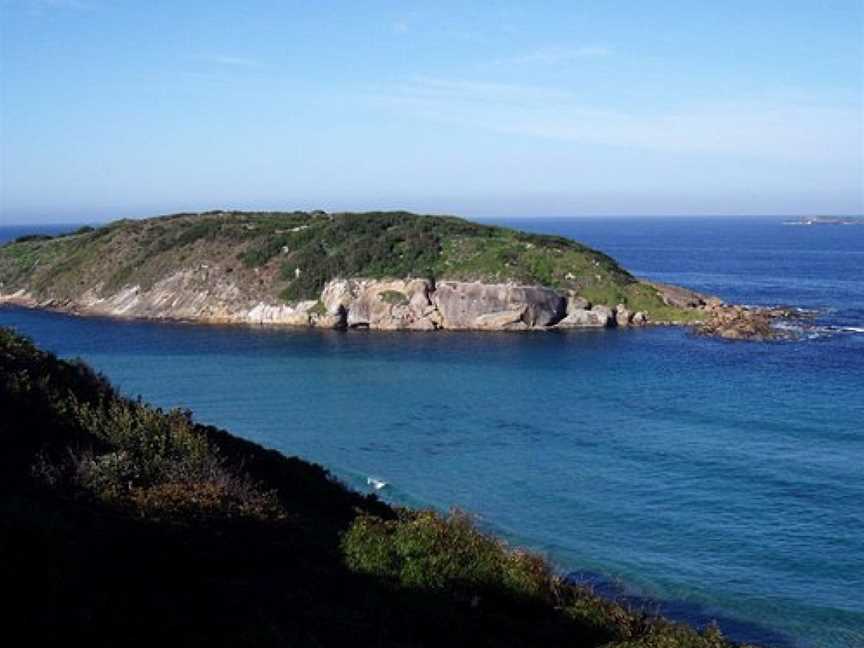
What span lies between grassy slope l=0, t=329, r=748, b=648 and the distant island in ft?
186

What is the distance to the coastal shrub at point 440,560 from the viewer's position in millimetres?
15352

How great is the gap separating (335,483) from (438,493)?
478 inches

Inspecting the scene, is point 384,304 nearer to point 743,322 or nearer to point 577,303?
point 577,303

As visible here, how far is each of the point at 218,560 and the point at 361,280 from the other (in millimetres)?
71396

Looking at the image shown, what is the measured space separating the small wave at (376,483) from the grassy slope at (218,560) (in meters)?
14.2

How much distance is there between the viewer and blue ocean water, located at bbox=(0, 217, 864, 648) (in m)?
26.5

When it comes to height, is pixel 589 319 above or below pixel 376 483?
above

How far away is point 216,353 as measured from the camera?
67125 mm

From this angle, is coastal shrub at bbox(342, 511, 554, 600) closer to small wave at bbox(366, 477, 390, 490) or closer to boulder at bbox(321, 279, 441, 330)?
small wave at bbox(366, 477, 390, 490)

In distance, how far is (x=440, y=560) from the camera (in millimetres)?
15750

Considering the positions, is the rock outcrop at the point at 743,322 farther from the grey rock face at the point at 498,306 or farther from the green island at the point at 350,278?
the grey rock face at the point at 498,306

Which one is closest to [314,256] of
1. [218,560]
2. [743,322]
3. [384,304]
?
[384,304]

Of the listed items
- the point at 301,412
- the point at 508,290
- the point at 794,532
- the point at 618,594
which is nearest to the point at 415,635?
the point at 618,594

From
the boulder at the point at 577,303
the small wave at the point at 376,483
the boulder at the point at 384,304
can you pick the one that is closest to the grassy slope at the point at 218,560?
the small wave at the point at 376,483
